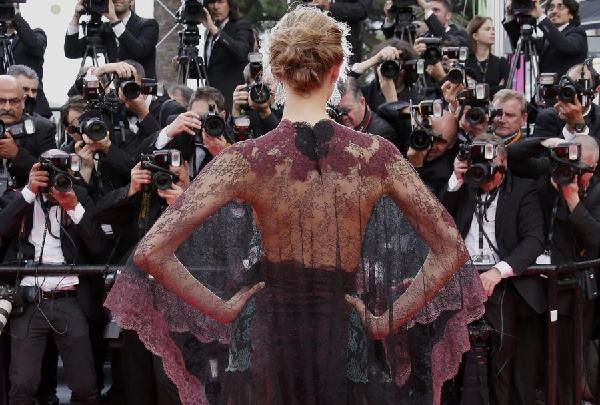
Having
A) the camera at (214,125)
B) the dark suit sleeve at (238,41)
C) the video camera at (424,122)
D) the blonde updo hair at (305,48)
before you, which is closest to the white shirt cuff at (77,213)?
the camera at (214,125)

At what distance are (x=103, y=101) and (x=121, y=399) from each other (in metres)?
1.85

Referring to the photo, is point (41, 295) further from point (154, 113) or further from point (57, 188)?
point (154, 113)

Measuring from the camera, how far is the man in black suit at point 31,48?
8.63 m

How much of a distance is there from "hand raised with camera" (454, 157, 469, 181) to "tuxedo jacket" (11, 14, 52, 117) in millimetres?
3348

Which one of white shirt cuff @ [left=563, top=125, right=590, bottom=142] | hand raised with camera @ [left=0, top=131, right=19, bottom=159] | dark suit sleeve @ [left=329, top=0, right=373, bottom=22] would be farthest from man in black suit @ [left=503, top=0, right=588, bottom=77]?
hand raised with camera @ [left=0, top=131, right=19, bottom=159]

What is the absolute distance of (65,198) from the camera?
650 cm

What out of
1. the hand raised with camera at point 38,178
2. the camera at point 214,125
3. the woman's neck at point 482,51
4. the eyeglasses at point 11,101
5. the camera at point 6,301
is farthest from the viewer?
the woman's neck at point 482,51

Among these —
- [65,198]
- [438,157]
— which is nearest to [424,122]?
[438,157]

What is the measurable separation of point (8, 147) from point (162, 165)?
0.97 m

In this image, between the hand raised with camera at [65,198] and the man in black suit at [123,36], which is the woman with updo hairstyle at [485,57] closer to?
the man in black suit at [123,36]

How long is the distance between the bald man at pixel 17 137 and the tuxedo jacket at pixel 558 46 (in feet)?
11.6

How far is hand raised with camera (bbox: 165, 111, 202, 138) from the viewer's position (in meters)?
6.77

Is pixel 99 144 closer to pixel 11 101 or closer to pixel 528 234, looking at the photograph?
pixel 11 101

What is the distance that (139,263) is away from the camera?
358 centimetres
